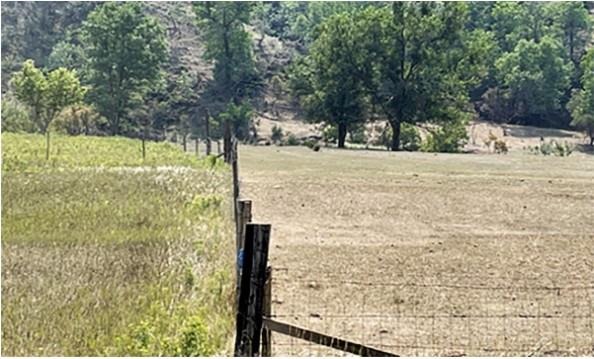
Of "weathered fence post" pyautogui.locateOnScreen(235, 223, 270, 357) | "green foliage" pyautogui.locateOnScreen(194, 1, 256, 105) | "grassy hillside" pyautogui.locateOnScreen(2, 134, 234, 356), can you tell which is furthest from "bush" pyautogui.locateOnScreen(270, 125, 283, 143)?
"weathered fence post" pyautogui.locateOnScreen(235, 223, 270, 357)

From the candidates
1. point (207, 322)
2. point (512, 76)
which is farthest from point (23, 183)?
point (512, 76)

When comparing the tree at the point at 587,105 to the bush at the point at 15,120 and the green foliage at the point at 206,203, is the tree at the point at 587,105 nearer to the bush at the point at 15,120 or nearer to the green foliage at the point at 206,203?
the bush at the point at 15,120

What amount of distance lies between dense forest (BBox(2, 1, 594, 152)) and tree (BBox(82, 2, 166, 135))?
95 millimetres

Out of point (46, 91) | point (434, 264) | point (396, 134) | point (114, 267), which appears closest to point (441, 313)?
point (434, 264)

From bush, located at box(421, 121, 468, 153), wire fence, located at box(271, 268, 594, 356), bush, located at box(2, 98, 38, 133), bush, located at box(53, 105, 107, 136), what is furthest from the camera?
bush, located at box(53, 105, 107, 136)

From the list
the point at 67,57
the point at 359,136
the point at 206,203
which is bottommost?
the point at 206,203

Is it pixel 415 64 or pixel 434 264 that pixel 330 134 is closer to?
pixel 415 64

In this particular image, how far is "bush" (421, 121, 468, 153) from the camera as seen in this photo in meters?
51.4

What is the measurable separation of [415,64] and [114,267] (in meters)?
44.7

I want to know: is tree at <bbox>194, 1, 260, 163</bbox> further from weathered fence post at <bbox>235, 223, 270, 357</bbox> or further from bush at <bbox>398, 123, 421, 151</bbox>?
weathered fence post at <bbox>235, 223, 270, 357</bbox>

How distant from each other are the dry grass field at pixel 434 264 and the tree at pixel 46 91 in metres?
33.8

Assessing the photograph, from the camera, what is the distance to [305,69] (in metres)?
59.7

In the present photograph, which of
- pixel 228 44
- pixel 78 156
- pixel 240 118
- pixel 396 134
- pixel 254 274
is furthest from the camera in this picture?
pixel 228 44

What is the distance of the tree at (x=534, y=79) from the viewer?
70875 millimetres
